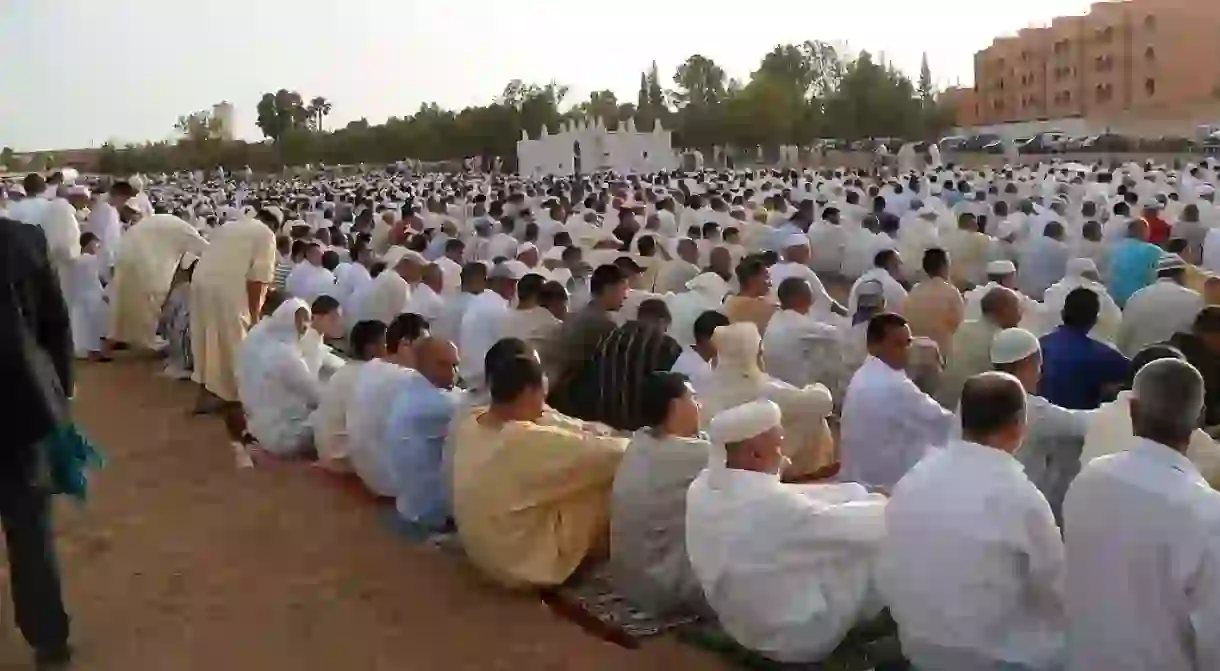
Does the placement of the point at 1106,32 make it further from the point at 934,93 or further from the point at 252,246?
the point at 252,246

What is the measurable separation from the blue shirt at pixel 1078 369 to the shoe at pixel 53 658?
353 centimetres

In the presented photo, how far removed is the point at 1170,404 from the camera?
2.56 m

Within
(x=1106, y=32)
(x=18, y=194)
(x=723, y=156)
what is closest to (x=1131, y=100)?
(x=1106, y=32)

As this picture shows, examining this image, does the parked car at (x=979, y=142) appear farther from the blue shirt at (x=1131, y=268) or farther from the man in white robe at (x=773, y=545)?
the man in white robe at (x=773, y=545)

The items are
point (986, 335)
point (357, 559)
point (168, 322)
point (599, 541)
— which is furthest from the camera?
→ point (168, 322)

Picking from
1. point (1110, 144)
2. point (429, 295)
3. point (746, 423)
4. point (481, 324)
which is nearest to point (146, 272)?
point (429, 295)

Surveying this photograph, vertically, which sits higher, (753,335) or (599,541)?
(753,335)

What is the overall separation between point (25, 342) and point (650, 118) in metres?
48.6

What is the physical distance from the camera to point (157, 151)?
56875 millimetres

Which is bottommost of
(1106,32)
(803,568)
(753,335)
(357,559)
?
(357,559)

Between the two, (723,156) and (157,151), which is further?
(157,151)

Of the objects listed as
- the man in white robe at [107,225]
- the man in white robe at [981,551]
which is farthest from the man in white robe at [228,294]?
the man in white robe at [981,551]

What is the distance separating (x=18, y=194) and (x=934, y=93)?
5357cm

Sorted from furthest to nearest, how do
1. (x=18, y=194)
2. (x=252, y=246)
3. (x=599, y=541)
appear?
(x=18, y=194) → (x=252, y=246) → (x=599, y=541)
